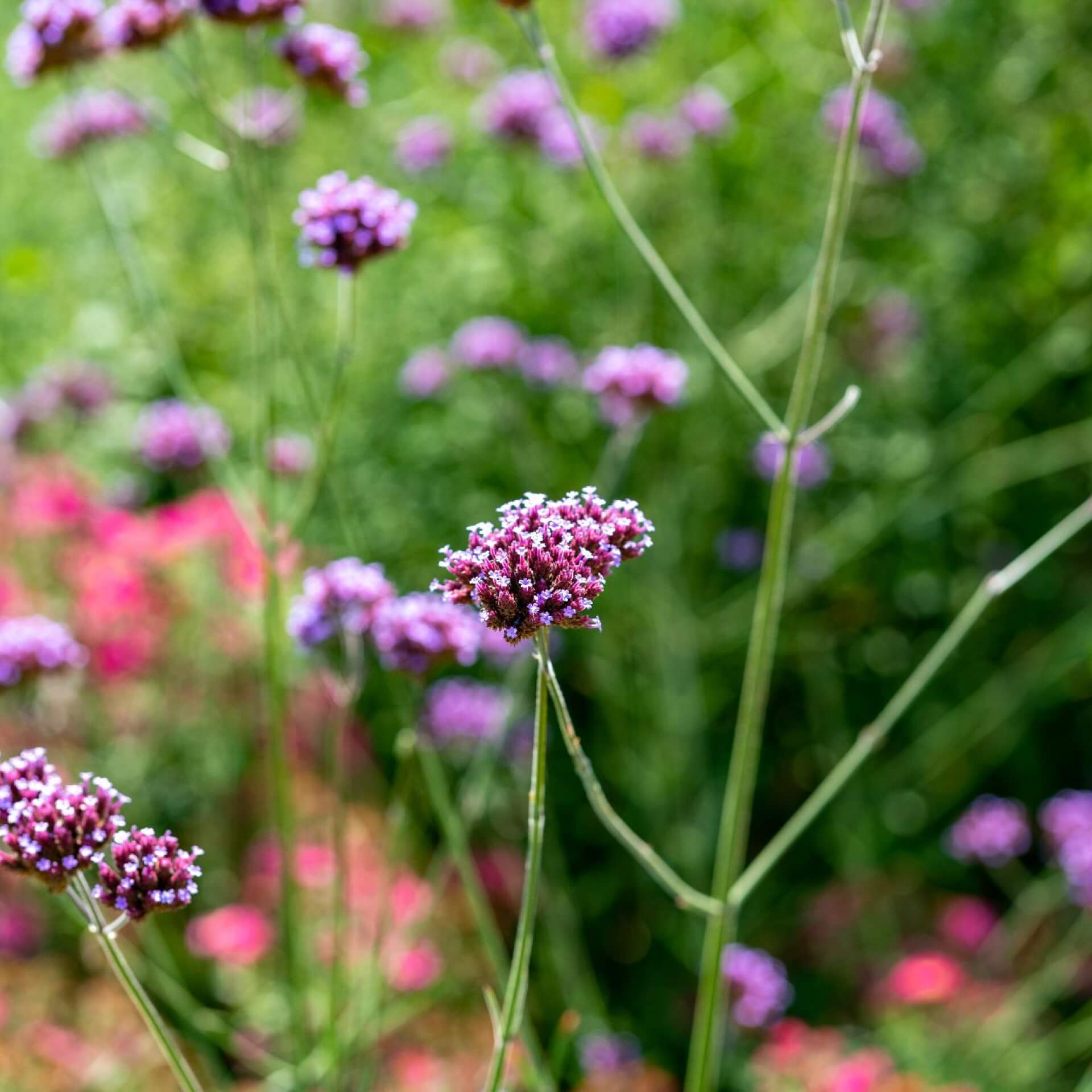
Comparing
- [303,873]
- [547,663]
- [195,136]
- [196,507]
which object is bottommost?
[547,663]

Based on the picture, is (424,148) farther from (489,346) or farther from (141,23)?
(141,23)

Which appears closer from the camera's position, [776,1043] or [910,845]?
[776,1043]

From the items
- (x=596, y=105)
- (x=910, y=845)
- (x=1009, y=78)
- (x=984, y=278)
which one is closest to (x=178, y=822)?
(x=910, y=845)

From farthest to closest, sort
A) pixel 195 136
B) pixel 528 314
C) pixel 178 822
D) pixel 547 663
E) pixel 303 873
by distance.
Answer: pixel 195 136 → pixel 528 314 → pixel 178 822 → pixel 303 873 → pixel 547 663

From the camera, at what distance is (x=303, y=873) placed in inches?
148

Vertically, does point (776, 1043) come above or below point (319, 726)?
below

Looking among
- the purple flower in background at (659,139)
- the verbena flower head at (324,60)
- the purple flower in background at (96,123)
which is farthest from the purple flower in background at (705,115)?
the verbena flower head at (324,60)

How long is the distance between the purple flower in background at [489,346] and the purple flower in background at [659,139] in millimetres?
575

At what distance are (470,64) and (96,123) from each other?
65.8 inches

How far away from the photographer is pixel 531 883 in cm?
132

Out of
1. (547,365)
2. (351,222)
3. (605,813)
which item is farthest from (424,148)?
(605,813)

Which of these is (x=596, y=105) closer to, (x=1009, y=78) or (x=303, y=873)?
(x=1009, y=78)

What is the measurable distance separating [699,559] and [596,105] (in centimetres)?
136

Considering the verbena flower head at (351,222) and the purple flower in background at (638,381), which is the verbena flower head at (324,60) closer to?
the verbena flower head at (351,222)
